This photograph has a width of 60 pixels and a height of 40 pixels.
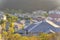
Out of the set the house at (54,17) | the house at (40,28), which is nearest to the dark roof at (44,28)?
the house at (40,28)

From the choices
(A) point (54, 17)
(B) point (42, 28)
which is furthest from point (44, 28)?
(A) point (54, 17)

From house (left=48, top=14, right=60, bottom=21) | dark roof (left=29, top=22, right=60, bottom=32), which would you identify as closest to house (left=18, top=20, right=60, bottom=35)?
dark roof (left=29, top=22, right=60, bottom=32)

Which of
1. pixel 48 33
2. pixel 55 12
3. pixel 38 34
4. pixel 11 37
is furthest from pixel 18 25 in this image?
pixel 55 12

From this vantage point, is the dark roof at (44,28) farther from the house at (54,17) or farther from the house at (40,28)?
the house at (54,17)

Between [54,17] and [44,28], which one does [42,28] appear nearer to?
[44,28]

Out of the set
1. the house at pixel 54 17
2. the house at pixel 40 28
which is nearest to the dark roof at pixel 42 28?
the house at pixel 40 28

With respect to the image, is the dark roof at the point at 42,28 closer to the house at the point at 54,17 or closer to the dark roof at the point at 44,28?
the dark roof at the point at 44,28

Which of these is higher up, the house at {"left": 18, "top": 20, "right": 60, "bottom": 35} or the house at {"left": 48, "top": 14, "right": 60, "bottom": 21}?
the house at {"left": 48, "top": 14, "right": 60, "bottom": 21}

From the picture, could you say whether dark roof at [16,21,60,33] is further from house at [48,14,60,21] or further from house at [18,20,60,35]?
house at [48,14,60,21]

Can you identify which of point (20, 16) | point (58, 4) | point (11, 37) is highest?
point (58, 4)

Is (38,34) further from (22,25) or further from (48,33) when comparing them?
(22,25)

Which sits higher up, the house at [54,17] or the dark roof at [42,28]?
the house at [54,17]
